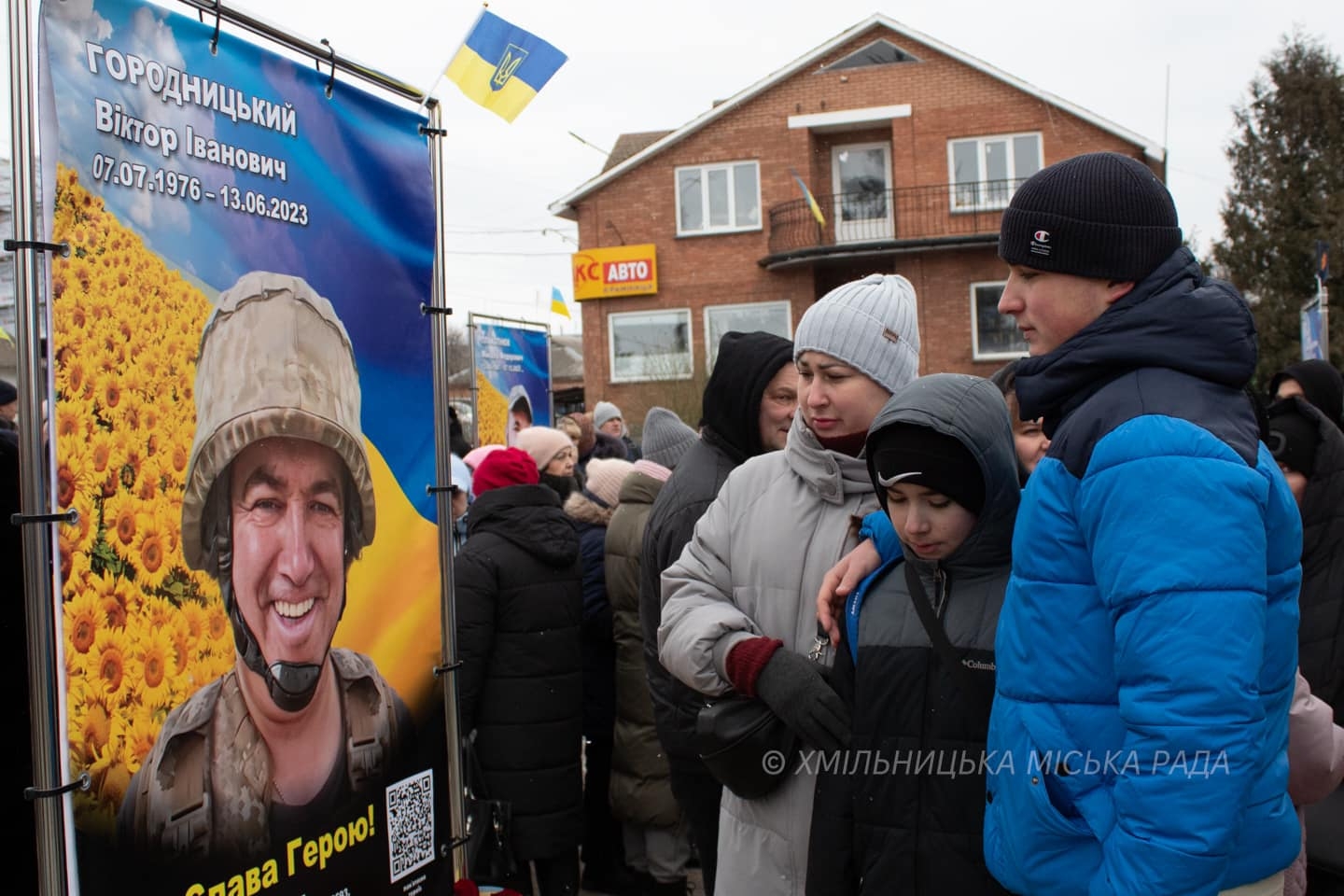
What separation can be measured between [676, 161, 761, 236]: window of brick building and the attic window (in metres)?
3.18

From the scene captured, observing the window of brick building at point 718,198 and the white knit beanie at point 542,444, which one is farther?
the window of brick building at point 718,198

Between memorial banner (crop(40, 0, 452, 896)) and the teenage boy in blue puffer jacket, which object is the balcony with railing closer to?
memorial banner (crop(40, 0, 452, 896))

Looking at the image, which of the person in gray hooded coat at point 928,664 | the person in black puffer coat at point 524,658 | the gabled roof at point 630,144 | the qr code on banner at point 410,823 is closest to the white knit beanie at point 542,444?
the person in black puffer coat at point 524,658

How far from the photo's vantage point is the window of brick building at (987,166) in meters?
26.5

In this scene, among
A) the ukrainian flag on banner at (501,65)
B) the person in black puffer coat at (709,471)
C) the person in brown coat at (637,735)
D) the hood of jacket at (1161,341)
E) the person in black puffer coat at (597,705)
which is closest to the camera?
the hood of jacket at (1161,341)

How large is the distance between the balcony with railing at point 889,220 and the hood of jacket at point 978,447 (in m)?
24.8

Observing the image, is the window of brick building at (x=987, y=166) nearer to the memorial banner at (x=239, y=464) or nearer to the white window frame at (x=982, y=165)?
the white window frame at (x=982, y=165)

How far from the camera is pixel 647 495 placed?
4.65m

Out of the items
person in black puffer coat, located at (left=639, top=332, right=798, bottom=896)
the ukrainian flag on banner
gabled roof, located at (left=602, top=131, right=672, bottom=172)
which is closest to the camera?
the ukrainian flag on banner

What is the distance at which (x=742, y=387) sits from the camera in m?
3.45

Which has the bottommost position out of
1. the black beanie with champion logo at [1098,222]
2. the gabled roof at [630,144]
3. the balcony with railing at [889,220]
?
the black beanie with champion logo at [1098,222]

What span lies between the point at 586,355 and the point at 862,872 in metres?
26.9

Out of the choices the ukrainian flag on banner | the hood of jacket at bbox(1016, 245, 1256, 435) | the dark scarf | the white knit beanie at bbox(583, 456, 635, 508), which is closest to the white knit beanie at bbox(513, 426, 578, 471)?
the dark scarf

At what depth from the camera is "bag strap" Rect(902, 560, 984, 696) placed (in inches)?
82.4
